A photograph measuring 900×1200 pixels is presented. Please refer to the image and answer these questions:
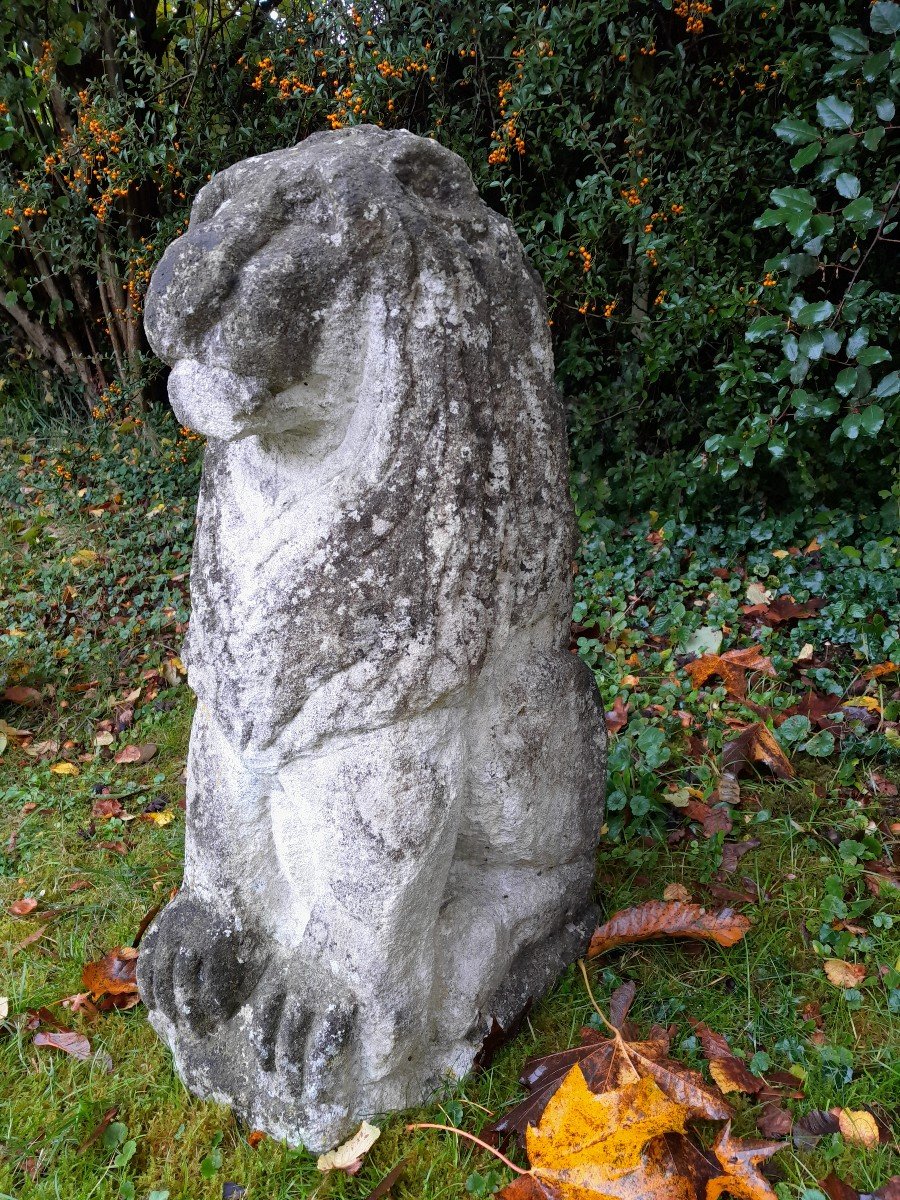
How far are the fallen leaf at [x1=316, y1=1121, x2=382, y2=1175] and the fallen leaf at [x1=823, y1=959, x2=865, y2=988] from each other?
101 centimetres

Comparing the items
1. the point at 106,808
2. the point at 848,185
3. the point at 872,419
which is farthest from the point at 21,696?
the point at 848,185

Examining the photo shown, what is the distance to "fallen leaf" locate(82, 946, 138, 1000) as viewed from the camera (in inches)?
87.4

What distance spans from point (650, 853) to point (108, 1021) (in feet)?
4.29

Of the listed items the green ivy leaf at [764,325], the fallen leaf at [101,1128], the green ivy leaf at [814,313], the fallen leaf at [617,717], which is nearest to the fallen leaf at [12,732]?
the fallen leaf at [101,1128]

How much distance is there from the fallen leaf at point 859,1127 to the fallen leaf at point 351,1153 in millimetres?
827

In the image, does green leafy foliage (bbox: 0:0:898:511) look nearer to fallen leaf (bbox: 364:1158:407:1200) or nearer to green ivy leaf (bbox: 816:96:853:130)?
green ivy leaf (bbox: 816:96:853:130)

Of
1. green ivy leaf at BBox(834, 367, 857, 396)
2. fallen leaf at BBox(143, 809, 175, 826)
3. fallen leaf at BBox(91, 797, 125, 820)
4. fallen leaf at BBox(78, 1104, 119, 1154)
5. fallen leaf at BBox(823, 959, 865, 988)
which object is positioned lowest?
fallen leaf at BBox(91, 797, 125, 820)

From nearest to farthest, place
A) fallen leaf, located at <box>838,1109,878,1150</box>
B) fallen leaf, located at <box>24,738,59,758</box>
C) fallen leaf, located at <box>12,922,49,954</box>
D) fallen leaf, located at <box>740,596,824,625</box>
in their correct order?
fallen leaf, located at <box>838,1109,878,1150</box> → fallen leaf, located at <box>12,922,49,954</box> → fallen leaf, located at <box>24,738,59,758</box> → fallen leaf, located at <box>740,596,824,625</box>

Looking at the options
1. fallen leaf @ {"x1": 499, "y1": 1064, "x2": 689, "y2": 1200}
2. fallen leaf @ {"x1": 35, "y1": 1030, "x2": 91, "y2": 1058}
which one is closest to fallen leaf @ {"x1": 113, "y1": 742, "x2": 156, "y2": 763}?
fallen leaf @ {"x1": 35, "y1": 1030, "x2": 91, "y2": 1058}

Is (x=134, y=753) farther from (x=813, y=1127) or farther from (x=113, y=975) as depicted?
(x=813, y=1127)

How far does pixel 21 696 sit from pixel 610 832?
84.4 inches

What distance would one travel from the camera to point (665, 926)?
220cm

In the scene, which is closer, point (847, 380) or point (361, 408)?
point (361, 408)

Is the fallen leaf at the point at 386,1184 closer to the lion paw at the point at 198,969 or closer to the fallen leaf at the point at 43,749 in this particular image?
the lion paw at the point at 198,969
